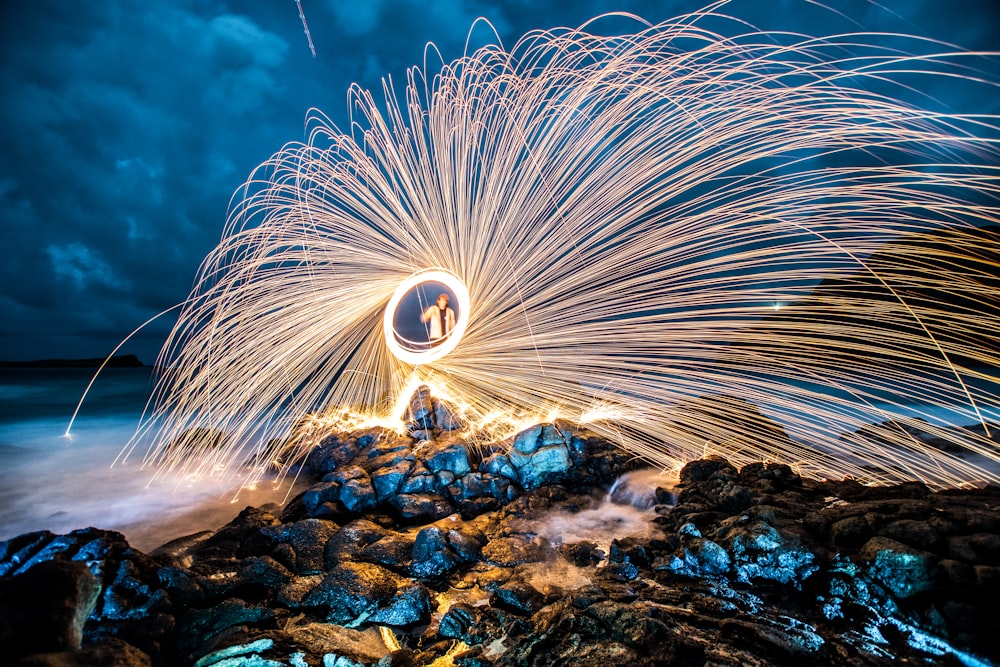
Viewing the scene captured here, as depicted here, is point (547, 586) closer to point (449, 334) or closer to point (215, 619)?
point (215, 619)

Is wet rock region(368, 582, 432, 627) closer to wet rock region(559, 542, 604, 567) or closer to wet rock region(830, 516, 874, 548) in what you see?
wet rock region(559, 542, 604, 567)

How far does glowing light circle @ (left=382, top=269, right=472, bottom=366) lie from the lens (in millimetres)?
9148

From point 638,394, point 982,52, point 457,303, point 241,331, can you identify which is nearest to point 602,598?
point 638,394

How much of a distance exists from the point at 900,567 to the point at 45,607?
7.16 metres

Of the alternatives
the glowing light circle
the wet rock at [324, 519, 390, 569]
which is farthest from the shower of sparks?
the wet rock at [324, 519, 390, 569]

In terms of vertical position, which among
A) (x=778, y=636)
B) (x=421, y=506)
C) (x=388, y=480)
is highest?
(x=778, y=636)

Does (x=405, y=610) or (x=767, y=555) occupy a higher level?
(x=767, y=555)

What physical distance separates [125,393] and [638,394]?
155 ft

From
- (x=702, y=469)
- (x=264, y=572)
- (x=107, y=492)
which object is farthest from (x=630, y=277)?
(x=107, y=492)

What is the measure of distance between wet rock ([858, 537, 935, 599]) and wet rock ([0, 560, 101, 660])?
267 inches

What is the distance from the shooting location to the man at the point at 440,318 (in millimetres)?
10156

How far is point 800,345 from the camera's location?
6.41m

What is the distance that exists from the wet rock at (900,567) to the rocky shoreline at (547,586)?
16 mm

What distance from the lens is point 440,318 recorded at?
33.9 feet
